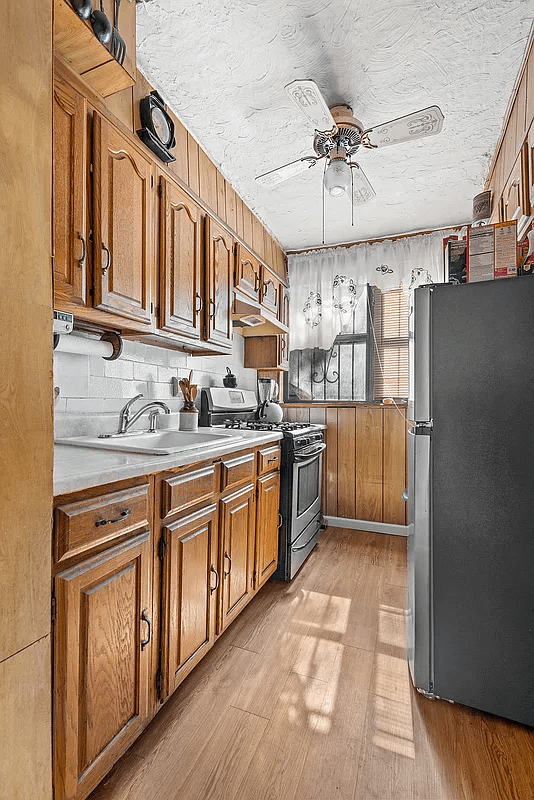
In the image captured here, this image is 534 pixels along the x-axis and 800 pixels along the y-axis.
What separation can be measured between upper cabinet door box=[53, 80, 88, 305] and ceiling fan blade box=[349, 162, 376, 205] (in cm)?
135

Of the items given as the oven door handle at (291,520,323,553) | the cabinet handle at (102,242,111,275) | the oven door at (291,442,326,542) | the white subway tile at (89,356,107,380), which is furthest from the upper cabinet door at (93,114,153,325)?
the oven door handle at (291,520,323,553)

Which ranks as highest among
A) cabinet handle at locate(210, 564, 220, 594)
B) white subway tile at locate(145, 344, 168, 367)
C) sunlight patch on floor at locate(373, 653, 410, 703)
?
white subway tile at locate(145, 344, 168, 367)

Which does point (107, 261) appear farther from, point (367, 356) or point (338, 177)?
point (367, 356)

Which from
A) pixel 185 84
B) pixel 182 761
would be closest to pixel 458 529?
pixel 182 761

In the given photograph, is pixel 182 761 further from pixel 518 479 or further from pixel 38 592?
pixel 518 479

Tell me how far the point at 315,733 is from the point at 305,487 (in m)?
1.55

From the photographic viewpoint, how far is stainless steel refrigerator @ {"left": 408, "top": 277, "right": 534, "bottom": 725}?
1456 mm

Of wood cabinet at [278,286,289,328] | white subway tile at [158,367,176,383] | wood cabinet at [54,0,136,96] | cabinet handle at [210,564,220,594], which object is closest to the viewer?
wood cabinet at [54,0,136,96]

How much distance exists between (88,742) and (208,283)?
200 centimetres

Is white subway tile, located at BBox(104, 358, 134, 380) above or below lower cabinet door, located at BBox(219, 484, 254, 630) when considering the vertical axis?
above

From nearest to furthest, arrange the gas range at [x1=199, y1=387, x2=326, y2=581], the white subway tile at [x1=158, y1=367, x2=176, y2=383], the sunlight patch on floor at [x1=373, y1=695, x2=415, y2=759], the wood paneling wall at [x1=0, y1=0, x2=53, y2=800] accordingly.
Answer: the wood paneling wall at [x1=0, y1=0, x2=53, y2=800] → the sunlight patch on floor at [x1=373, y1=695, x2=415, y2=759] → the white subway tile at [x1=158, y1=367, x2=176, y2=383] → the gas range at [x1=199, y1=387, x2=326, y2=581]

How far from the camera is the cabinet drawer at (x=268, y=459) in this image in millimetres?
2277

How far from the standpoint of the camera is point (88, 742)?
3.60 feet

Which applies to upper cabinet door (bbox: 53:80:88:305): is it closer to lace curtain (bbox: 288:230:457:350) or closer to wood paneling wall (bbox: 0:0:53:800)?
wood paneling wall (bbox: 0:0:53:800)
